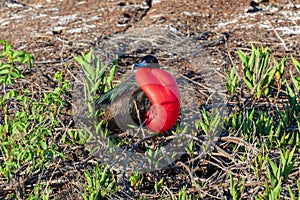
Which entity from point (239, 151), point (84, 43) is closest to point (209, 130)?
point (239, 151)

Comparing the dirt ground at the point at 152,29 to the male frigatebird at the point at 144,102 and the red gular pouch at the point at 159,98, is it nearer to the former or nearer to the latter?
the male frigatebird at the point at 144,102

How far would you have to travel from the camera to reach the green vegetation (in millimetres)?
2576

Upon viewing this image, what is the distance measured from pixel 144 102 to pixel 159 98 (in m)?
0.10

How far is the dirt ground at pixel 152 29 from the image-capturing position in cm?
387

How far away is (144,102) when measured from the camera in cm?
286

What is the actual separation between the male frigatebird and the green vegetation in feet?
0.28

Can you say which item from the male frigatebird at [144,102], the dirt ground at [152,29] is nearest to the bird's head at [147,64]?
the male frigatebird at [144,102]

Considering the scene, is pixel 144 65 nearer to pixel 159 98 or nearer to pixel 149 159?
pixel 159 98

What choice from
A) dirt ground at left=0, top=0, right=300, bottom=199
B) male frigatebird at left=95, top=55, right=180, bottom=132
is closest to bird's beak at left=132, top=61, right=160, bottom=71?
male frigatebird at left=95, top=55, right=180, bottom=132

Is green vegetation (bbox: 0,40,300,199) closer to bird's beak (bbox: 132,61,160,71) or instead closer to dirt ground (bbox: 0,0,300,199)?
bird's beak (bbox: 132,61,160,71)

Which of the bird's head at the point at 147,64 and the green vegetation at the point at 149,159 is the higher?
the bird's head at the point at 147,64

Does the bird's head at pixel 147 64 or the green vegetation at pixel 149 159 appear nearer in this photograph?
the green vegetation at pixel 149 159

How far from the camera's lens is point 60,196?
8.88 feet

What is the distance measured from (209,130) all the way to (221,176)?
0.28 meters
